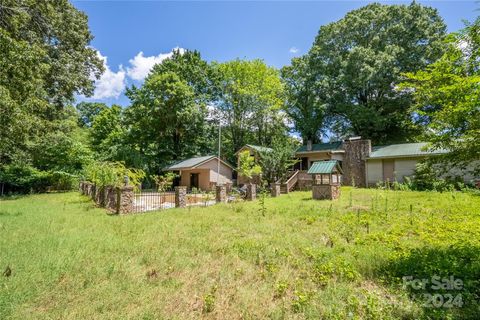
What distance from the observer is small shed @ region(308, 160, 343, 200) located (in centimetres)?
1477

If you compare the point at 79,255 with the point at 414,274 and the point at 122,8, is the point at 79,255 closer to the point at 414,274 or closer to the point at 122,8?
the point at 414,274

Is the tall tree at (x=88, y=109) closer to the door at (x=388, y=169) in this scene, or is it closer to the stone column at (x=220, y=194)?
the stone column at (x=220, y=194)

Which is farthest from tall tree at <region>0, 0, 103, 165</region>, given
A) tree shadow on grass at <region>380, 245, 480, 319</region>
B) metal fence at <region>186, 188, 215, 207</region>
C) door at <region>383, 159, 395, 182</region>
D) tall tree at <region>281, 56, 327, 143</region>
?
door at <region>383, 159, 395, 182</region>

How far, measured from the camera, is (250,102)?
3262 centimetres

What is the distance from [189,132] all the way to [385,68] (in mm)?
22341

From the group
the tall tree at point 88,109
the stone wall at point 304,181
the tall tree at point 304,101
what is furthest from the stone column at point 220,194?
the tall tree at point 88,109

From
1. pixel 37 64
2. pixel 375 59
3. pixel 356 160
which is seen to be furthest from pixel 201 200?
pixel 375 59

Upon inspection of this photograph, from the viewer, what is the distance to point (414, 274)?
4523 mm

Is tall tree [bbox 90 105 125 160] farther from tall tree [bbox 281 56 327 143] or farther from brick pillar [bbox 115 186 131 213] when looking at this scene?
brick pillar [bbox 115 186 131 213]

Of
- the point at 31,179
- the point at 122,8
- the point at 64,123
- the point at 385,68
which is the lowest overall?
the point at 31,179

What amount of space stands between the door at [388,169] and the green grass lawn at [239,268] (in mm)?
12956

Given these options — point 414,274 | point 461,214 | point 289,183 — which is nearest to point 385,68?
point 289,183

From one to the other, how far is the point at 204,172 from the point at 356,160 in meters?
14.6

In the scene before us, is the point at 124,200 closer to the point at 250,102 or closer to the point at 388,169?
the point at 388,169
